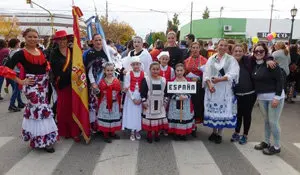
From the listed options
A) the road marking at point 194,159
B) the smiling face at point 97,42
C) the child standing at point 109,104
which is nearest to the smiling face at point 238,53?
the road marking at point 194,159

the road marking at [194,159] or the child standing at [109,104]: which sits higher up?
the child standing at [109,104]

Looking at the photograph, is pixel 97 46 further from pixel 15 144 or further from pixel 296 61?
pixel 296 61

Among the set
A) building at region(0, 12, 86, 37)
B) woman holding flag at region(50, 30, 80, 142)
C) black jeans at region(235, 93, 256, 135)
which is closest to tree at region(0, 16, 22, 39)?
building at region(0, 12, 86, 37)

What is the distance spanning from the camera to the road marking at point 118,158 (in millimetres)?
4012

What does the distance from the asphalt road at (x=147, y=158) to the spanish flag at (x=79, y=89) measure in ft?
1.36

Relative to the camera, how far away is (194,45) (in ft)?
17.8

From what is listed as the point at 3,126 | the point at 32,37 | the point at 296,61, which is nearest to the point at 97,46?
the point at 32,37

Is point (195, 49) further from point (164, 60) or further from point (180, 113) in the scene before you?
point (180, 113)

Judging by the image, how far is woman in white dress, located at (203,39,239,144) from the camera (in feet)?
16.4

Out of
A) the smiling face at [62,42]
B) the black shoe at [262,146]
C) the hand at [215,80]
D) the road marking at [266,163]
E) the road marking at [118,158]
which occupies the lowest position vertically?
the road marking at [266,163]

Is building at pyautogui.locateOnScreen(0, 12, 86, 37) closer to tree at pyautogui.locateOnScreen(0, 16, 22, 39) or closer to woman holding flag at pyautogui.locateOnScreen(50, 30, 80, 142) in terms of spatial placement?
tree at pyautogui.locateOnScreen(0, 16, 22, 39)

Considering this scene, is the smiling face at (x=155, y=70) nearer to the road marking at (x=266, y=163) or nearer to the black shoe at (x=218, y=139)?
the black shoe at (x=218, y=139)

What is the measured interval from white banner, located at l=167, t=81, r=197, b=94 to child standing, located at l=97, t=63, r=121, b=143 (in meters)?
0.98

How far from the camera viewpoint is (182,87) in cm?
513
